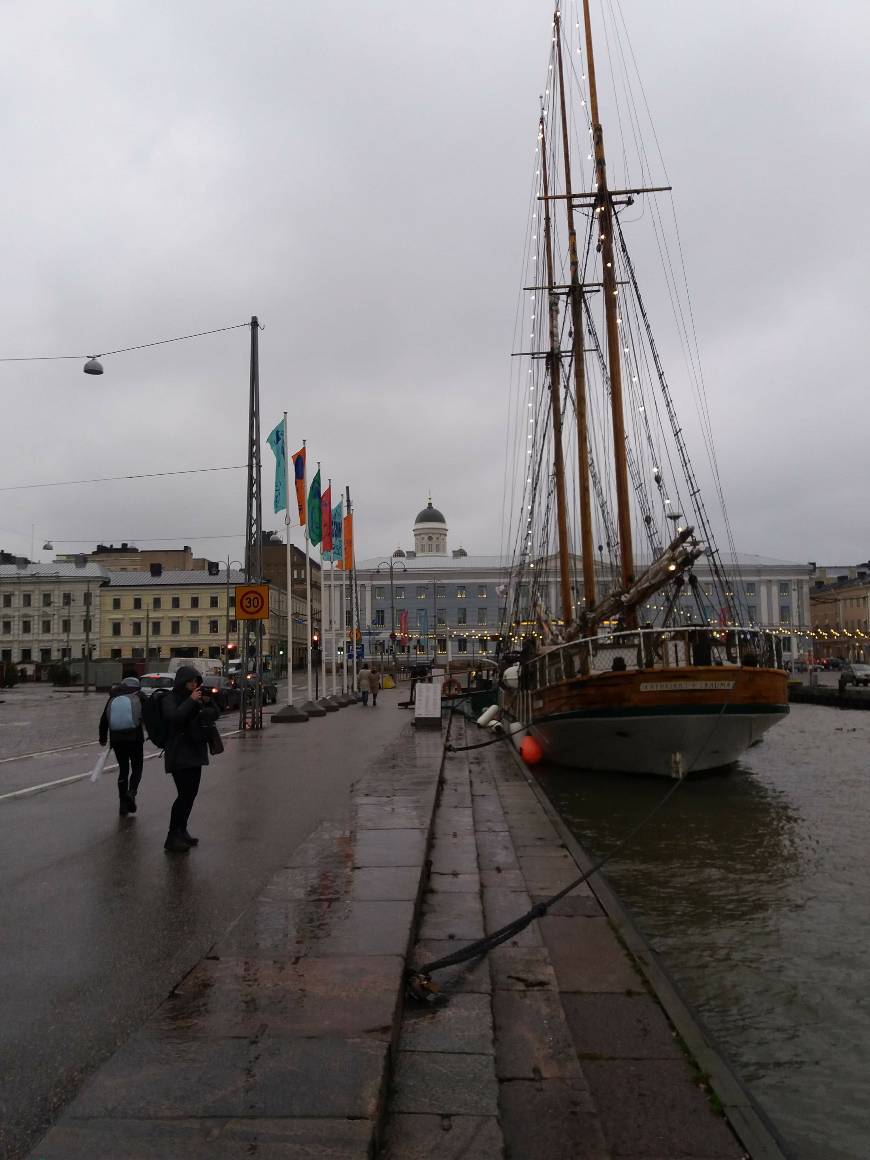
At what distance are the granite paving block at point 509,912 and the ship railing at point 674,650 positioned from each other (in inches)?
470

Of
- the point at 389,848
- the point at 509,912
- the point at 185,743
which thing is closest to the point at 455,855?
the point at 389,848

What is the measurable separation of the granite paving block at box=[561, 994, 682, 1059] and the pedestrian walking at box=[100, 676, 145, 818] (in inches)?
282

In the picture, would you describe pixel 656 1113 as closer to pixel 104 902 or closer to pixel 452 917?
pixel 452 917

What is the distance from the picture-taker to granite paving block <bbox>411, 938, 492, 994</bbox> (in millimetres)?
5629

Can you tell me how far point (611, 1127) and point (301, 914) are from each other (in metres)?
2.64

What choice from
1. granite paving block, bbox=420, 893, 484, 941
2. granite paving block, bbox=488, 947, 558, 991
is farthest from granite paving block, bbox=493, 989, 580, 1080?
granite paving block, bbox=420, 893, 484, 941

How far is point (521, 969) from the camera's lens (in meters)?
6.19

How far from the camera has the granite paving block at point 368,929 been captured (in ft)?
18.3

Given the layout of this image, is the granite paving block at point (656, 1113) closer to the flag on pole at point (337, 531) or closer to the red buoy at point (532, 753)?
the red buoy at point (532, 753)

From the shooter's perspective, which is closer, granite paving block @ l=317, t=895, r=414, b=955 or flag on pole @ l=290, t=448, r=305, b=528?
granite paving block @ l=317, t=895, r=414, b=955

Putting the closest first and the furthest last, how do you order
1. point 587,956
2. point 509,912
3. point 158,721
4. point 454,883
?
point 587,956 < point 509,912 < point 454,883 < point 158,721

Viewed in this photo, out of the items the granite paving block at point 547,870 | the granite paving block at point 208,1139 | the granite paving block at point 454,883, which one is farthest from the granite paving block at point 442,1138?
the granite paving block at point 547,870

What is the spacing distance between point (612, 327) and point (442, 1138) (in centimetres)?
2556

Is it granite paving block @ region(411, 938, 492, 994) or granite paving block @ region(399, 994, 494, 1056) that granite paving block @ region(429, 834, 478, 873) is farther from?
granite paving block @ region(399, 994, 494, 1056)
